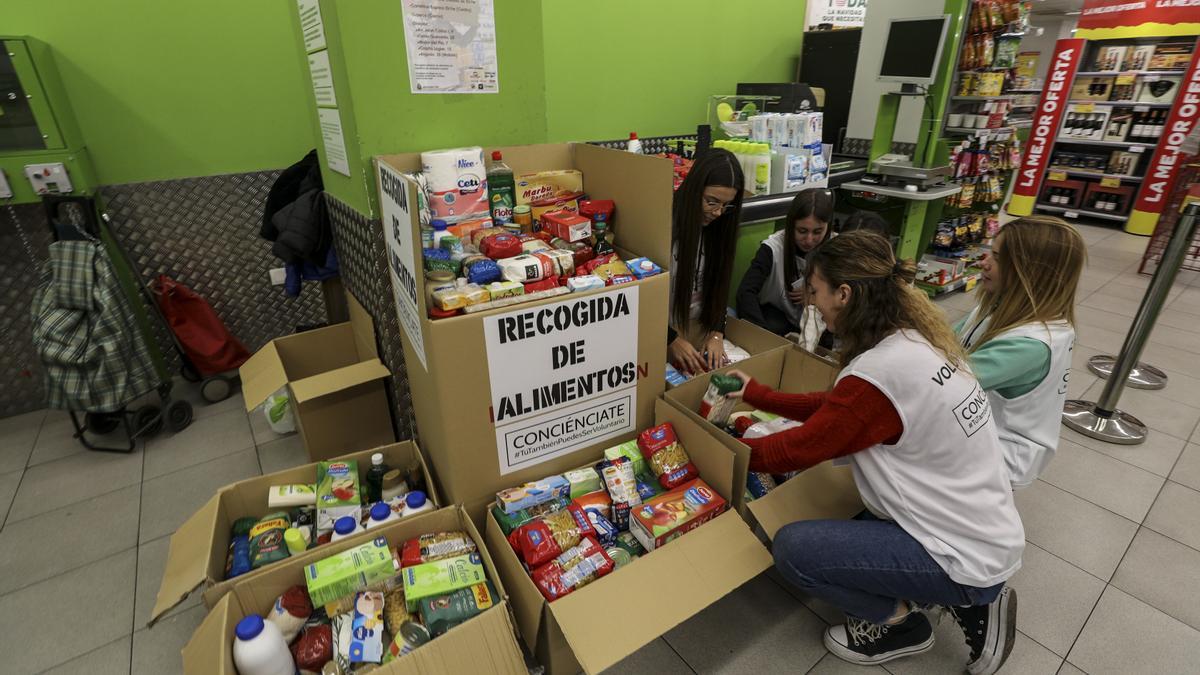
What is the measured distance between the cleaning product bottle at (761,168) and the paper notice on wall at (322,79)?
2.14 m

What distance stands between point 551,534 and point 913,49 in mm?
4081

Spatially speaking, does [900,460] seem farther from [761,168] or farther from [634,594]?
[761,168]

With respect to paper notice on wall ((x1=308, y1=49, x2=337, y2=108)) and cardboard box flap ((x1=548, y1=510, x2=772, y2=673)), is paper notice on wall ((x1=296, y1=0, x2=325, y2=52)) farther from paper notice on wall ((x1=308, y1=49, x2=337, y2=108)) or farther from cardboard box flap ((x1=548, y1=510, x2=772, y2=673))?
cardboard box flap ((x1=548, y1=510, x2=772, y2=673))

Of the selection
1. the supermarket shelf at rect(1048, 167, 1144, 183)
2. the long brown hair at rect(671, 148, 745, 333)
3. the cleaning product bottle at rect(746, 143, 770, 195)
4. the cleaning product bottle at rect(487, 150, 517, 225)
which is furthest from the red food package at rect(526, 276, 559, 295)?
the supermarket shelf at rect(1048, 167, 1144, 183)

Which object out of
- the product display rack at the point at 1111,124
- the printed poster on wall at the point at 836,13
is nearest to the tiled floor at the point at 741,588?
the printed poster on wall at the point at 836,13

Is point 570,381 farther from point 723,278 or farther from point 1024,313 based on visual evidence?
point 1024,313

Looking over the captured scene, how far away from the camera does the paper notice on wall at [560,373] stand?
5.28 ft

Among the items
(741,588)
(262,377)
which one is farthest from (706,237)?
(262,377)

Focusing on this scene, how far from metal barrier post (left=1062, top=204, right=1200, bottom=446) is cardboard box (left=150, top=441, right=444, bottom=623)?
3.31m

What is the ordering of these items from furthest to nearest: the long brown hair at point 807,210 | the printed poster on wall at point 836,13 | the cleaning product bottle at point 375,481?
the printed poster on wall at point 836,13 → the long brown hair at point 807,210 → the cleaning product bottle at point 375,481

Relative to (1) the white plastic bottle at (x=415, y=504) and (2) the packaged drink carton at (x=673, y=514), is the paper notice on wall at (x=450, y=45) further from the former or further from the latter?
(2) the packaged drink carton at (x=673, y=514)

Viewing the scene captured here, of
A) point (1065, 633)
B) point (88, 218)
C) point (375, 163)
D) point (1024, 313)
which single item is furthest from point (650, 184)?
point (88, 218)

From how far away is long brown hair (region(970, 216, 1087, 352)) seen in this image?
1736mm

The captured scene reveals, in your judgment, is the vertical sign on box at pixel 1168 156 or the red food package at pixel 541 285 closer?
the red food package at pixel 541 285
